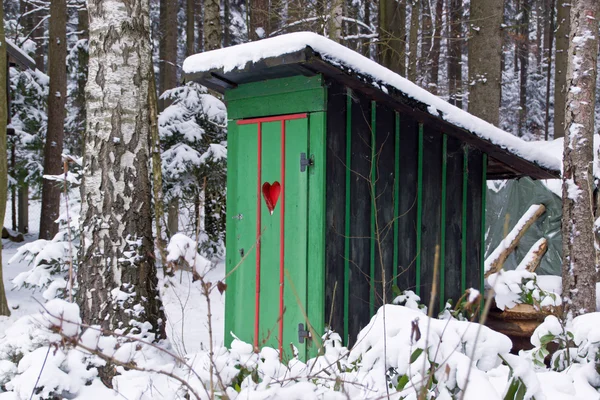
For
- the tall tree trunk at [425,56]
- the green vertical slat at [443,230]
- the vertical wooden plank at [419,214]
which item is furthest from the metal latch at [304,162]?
the tall tree trunk at [425,56]

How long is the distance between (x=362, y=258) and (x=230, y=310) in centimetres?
130

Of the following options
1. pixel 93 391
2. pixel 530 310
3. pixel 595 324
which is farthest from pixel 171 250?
pixel 530 310

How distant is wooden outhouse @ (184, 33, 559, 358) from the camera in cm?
444

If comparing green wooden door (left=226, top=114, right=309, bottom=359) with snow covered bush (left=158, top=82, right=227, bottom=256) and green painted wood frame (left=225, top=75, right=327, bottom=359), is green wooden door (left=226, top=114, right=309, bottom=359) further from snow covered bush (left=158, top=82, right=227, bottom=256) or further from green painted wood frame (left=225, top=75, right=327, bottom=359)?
snow covered bush (left=158, top=82, right=227, bottom=256)

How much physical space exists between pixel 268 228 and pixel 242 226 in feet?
1.07

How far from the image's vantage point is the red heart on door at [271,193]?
15.8 feet

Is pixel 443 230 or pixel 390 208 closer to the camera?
pixel 390 208

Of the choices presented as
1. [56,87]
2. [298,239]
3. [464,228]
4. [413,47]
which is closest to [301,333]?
[298,239]

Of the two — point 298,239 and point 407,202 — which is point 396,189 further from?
point 298,239

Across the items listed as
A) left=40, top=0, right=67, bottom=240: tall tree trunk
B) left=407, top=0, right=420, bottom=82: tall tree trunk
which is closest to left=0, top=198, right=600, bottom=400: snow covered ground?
left=407, top=0, right=420, bottom=82: tall tree trunk

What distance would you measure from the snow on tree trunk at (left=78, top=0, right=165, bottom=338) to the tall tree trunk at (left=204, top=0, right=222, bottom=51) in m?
5.13

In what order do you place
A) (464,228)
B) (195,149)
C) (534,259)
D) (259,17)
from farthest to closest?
1. (259,17)
2. (195,149)
3. (534,259)
4. (464,228)

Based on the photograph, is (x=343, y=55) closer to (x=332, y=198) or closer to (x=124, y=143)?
(x=332, y=198)

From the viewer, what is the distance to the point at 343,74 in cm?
426
